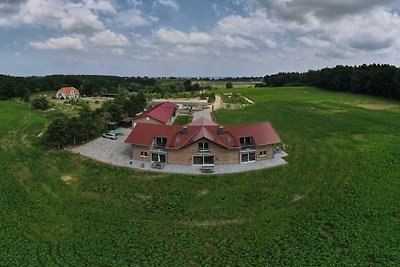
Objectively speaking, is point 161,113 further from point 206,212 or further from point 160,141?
point 206,212

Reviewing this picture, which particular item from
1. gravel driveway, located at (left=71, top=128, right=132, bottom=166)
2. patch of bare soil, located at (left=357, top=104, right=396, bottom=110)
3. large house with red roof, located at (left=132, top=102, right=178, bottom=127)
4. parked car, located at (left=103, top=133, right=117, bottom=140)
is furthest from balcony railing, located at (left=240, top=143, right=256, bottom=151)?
patch of bare soil, located at (left=357, top=104, right=396, bottom=110)

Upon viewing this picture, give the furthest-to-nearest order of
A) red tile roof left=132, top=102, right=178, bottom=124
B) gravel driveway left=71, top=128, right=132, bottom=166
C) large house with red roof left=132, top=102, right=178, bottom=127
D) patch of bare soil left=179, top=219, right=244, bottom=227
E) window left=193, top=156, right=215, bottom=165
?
red tile roof left=132, top=102, right=178, bottom=124 < large house with red roof left=132, top=102, right=178, bottom=127 < gravel driveway left=71, top=128, right=132, bottom=166 < window left=193, top=156, right=215, bottom=165 < patch of bare soil left=179, top=219, right=244, bottom=227

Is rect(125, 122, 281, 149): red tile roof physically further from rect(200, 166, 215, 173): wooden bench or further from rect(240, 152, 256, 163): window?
rect(200, 166, 215, 173): wooden bench

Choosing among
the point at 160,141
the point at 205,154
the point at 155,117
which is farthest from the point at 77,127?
the point at 205,154

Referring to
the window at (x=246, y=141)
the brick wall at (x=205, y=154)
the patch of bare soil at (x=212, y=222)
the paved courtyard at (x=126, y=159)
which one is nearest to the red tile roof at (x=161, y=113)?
the paved courtyard at (x=126, y=159)

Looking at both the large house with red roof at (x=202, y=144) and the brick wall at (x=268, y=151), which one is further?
the brick wall at (x=268, y=151)

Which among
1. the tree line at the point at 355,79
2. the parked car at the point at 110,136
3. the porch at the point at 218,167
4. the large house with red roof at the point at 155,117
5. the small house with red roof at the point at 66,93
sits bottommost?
the porch at the point at 218,167

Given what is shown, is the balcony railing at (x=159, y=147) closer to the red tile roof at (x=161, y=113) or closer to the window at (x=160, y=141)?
the window at (x=160, y=141)

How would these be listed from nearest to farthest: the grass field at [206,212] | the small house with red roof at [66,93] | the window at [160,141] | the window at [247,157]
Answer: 1. the grass field at [206,212]
2. the window at [247,157]
3. the window at [160,141]
4. the small house with red roof at [66,93]
